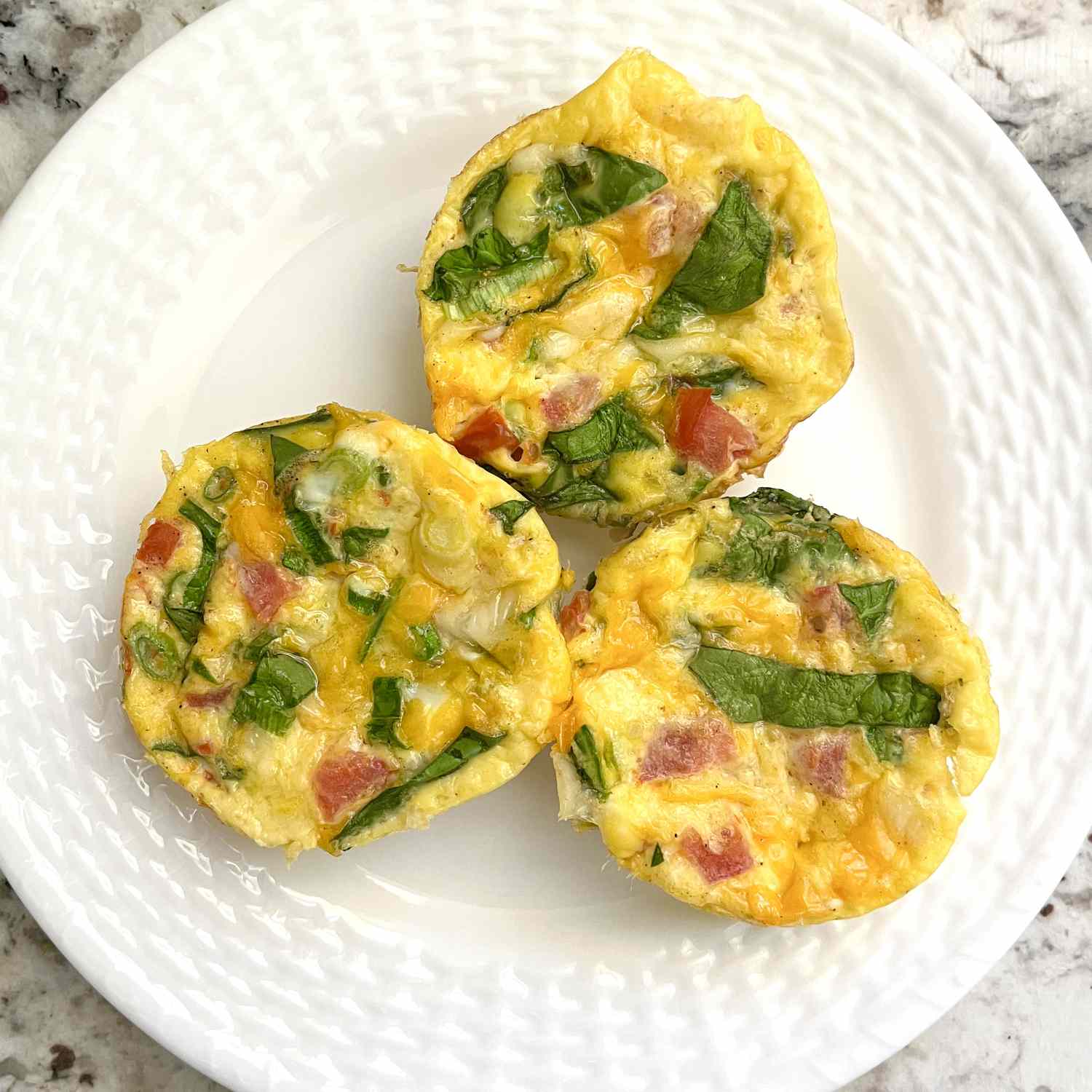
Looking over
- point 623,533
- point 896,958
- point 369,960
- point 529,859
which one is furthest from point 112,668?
point 896,958

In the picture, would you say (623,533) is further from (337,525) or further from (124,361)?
(124,361)

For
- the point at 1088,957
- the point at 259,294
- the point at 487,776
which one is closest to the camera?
the point at 487,776

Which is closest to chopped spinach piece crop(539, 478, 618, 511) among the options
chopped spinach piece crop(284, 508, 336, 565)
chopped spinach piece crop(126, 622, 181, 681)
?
chopped spinach piece crop(284, 508, 336, 565)

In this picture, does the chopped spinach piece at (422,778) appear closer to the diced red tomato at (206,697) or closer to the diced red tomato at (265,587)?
the diced red tomato at (206,697)

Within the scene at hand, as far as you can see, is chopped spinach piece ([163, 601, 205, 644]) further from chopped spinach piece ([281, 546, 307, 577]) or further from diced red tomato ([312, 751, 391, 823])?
diced red tomato ([312, 751, 391, 823])

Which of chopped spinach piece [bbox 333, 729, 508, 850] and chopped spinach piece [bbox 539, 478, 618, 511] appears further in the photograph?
chopped spinach piece [bbox 539, 478, 618, 511]
